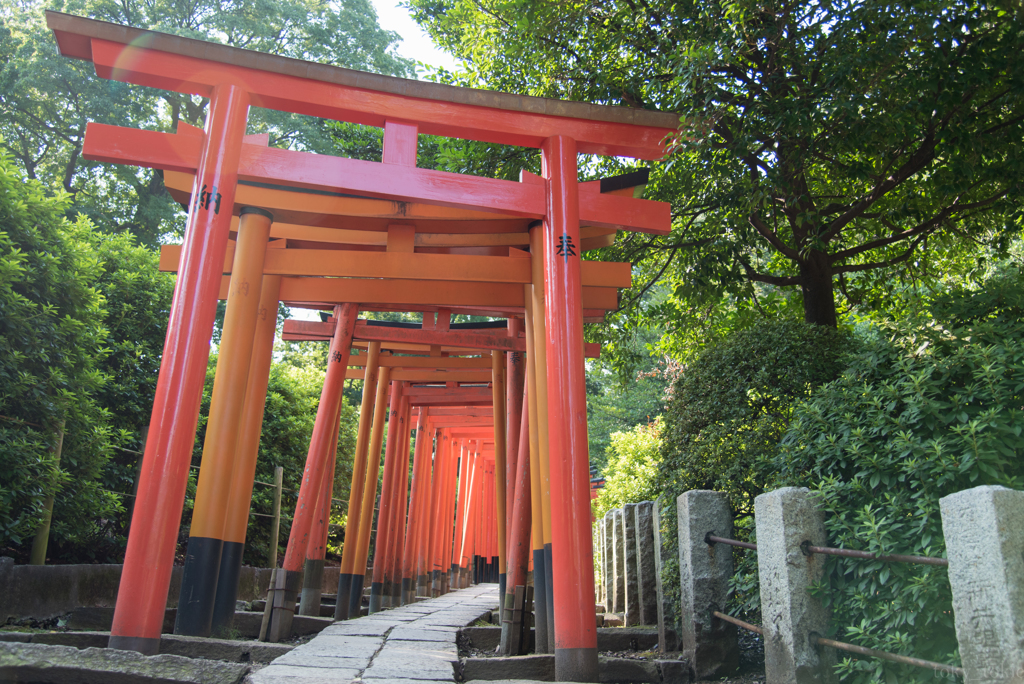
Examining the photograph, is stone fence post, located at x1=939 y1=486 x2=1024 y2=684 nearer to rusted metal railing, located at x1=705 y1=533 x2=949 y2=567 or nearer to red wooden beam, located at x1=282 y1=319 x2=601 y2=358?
rusted metal railing, located at x1=705 y1=533 x2=949 y2=567

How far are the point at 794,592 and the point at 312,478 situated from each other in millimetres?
4693

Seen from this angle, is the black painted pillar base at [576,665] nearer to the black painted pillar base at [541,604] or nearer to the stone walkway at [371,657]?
the stone walkway at [371,657]

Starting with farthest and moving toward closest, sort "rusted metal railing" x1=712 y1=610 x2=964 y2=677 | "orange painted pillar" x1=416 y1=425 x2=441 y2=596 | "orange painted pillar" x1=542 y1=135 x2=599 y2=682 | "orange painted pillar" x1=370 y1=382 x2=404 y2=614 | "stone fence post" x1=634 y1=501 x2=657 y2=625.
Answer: "orange painted pillar" x1=416 y1=425 x2=441 y2=596, "orange painted pillar" x1=370 y1=382 x2=404 y2=614, "stone fence post" x1=634 y1=501 x2=657 y2=625, "orange painted pillar" x1=542 y1=135 x2=599 y2=682, "rusted metal railing" x1=712 y1=610 x2=964 y2=677

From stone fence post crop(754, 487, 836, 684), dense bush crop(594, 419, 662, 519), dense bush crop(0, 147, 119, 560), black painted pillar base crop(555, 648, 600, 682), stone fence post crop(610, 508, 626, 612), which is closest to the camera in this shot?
stone fence post crop(754, 487, 836, 684)

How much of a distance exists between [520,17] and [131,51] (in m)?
3.67

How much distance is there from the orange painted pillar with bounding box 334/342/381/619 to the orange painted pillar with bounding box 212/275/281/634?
3.20 meters

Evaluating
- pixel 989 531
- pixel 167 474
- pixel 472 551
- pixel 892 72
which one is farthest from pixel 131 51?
pixel 472 551

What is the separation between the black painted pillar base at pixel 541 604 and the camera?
5371 millimetres

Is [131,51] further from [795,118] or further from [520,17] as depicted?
[795,118]

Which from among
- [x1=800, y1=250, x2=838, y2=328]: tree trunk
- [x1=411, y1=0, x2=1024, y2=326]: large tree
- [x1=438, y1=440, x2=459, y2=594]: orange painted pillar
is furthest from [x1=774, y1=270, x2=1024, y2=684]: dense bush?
[x1=438, y1=440, x2=459, y2=594]: orange painted pillar

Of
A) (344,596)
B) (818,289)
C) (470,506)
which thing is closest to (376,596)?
(344,596)

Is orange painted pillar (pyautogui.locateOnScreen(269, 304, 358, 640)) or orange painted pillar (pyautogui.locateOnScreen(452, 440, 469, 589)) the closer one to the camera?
orange painted pillar (pyautogui.locateOnScreen(269, 304, 358, 640))

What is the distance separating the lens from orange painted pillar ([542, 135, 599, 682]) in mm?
4070

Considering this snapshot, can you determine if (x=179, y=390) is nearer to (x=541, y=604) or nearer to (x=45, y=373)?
(x=45, y=373)
